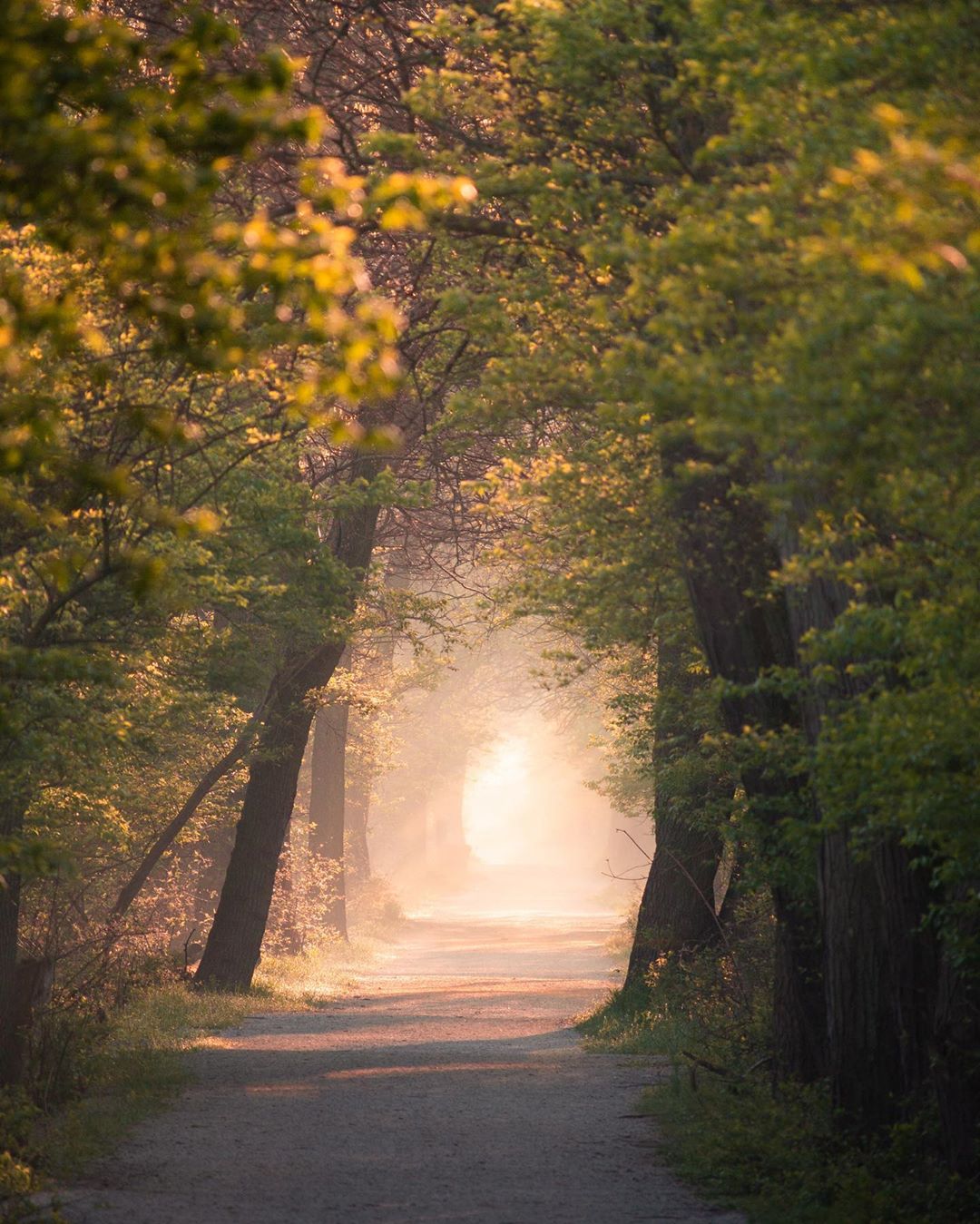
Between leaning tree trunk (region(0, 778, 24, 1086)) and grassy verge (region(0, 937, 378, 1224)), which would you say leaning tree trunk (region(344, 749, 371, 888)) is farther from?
leaning tree trunk (region(0, 778, 24, 1086))

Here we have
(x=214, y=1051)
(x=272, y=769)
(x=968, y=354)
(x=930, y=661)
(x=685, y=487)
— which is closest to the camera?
(x=968, y=354)

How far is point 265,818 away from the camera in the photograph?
23047 mm

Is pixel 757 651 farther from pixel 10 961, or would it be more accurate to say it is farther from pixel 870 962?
pixel 10 961

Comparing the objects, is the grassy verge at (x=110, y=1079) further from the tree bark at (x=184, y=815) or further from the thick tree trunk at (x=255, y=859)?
the tree bark at (x=184, y=815)

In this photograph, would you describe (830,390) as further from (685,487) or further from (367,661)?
(367,661)

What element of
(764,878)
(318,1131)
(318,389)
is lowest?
(318,1131)

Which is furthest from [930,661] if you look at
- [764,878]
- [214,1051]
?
[214,1051]

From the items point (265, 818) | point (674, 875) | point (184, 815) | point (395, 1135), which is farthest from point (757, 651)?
point (265, 818)

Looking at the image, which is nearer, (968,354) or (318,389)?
(318,389)

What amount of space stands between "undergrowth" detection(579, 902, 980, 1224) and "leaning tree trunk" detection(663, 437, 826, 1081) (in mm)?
730

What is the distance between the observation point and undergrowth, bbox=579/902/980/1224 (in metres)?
9.12

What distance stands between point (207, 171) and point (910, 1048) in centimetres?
781

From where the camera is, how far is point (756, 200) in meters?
6.77

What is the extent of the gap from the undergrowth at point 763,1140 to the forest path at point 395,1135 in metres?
0.37
